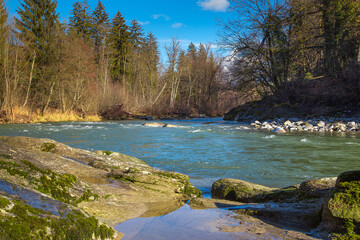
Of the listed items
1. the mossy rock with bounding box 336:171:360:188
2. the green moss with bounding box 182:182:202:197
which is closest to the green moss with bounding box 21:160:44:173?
the green moss with bounding box 182:182:202:197

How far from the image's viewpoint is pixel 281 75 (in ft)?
74.0

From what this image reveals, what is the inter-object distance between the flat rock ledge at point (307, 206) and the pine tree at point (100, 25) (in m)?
40.4

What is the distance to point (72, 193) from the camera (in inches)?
111

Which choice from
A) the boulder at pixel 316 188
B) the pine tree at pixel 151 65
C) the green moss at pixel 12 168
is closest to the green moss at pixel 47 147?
the green moss at pixel 12 168

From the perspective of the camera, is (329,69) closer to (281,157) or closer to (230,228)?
(281,157)

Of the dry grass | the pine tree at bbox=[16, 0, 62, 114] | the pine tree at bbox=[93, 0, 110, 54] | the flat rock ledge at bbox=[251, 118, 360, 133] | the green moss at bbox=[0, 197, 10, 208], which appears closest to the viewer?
the green moss at bbox=[0, 197, 10, 208]

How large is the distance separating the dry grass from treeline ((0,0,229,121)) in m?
0.41

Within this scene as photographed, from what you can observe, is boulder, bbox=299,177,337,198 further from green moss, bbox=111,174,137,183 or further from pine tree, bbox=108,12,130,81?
pine tree, bbox=108,12,130,81

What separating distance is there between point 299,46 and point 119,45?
103 feet

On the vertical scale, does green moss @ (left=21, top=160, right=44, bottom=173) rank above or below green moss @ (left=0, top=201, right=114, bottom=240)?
above

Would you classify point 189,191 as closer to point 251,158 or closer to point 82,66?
point 251,158

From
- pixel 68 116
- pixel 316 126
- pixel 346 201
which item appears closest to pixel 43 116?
pixel 68 116

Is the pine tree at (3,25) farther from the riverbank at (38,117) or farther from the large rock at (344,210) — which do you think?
the large rock at (344,210)

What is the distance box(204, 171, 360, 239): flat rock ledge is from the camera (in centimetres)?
234
